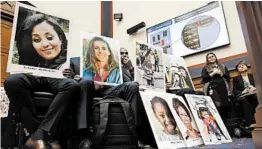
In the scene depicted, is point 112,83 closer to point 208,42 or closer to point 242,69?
point 242,69

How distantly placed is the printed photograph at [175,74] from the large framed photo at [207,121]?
0.26 metres

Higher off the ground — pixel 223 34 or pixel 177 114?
pixel 223 34

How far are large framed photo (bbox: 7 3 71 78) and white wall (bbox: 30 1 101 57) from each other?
1.87 metres

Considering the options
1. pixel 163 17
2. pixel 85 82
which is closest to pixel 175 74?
pixel 85 82

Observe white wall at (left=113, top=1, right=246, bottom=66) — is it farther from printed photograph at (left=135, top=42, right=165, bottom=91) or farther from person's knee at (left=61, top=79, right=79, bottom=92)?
person's knee at (left=61, top=79, right=79, bottom=92)

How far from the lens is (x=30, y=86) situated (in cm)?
134

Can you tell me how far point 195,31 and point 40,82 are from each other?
242 centimetres

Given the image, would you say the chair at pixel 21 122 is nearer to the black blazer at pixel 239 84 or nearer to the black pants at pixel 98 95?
the black pants at pixel 98 95

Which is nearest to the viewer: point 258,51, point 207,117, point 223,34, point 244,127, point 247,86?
point 258,51

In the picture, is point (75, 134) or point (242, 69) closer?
point (75, 134)

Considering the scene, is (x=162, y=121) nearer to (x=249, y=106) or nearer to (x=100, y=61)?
(x=100, y=61)

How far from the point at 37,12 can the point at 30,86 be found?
A: 50 cm

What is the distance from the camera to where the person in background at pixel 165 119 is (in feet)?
4.78

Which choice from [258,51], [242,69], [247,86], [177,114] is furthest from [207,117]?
[258,51]
